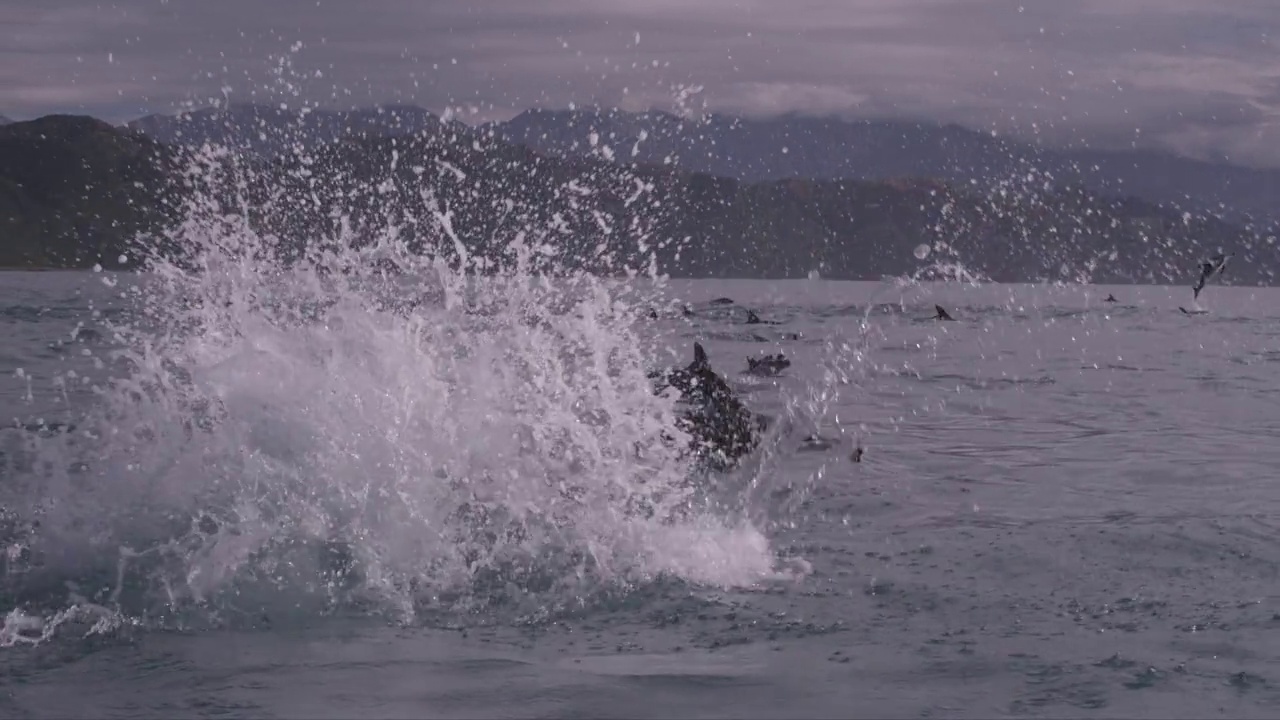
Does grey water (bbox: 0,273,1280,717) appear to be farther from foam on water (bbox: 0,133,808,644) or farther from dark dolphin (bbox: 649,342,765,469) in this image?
dark dolphin (bbox: 649,342,765,469)

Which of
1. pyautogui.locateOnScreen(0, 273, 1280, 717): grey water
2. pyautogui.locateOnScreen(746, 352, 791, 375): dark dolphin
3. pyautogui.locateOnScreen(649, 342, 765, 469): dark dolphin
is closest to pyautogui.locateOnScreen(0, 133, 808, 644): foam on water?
pyautogui.locateOnScreen(0, 273, 1280, 717): grey water

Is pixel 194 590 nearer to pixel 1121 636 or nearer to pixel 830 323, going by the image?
pixel 1121 636

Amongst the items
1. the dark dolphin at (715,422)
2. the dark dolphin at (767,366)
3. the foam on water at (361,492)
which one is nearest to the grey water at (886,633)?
the foam on water at (361,492)

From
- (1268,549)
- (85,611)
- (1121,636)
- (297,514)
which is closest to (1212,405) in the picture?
(1268,549)

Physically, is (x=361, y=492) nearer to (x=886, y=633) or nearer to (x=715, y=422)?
(x=886, y=633)

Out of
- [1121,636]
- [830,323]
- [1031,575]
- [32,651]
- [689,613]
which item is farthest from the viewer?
[830,323]

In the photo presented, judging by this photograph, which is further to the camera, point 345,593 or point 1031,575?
point 1031,575

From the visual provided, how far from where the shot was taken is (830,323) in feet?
189

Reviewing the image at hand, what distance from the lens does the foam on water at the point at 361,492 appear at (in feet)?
28.4

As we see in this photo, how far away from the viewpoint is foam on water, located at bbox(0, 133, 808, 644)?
8656mm

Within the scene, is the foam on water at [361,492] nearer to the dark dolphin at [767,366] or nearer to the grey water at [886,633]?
the grey water at [886,633]

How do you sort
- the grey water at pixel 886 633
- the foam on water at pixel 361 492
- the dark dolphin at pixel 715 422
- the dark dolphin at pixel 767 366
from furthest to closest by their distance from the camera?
the dark dolphin at pixel 767 366 < the dark dolphin at pixel 715 422 < the foam on water at pixel 361 492 < the grey water at pixel 886 633

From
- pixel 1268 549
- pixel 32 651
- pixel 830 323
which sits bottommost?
pixel 830 323

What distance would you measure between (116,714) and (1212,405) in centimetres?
2048
